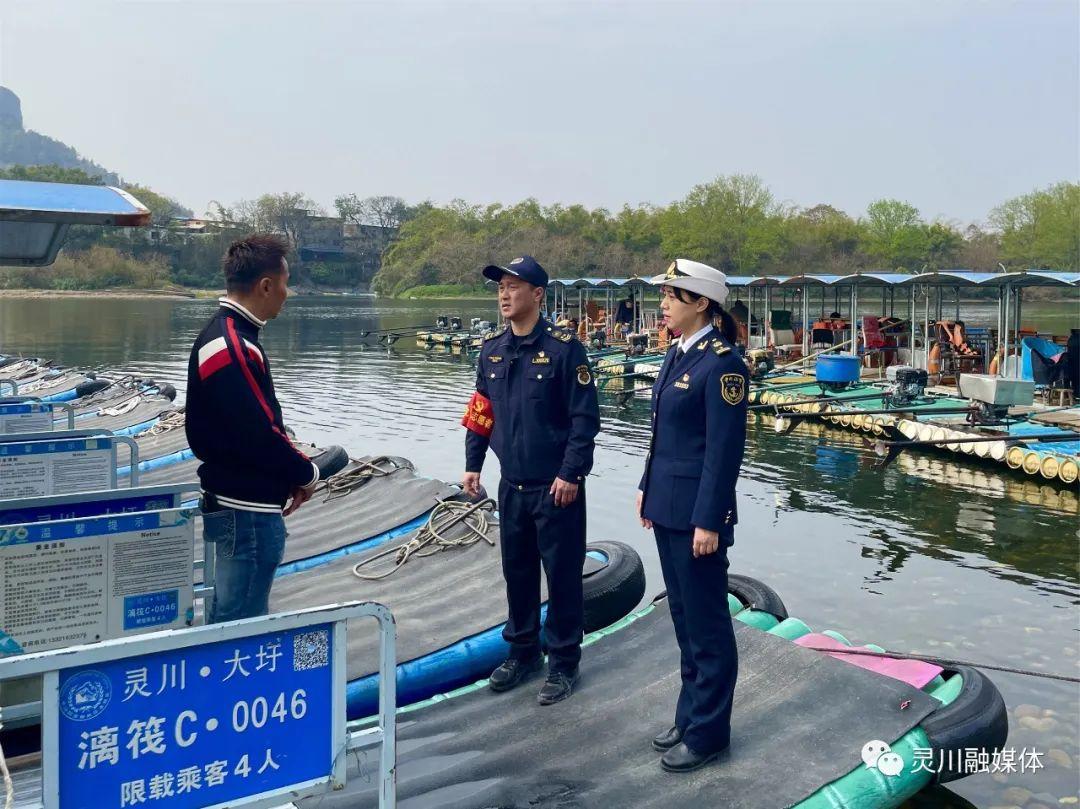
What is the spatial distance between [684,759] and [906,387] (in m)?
14.3

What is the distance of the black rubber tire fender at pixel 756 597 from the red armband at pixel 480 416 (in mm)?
1916

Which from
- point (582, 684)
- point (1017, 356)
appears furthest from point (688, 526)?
point (1017, 356)

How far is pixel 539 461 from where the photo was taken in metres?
4.85

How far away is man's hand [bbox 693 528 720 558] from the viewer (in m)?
3.91

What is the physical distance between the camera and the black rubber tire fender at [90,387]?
17.4 m

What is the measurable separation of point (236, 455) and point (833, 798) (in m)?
2.79

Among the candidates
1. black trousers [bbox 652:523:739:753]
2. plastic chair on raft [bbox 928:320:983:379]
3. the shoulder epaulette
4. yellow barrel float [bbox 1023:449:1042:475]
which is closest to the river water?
yellow barrel float [bbox 1023:449:1042:475]

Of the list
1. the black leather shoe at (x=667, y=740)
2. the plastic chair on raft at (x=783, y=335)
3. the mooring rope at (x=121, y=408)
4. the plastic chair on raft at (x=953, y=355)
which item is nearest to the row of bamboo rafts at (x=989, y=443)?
the plastic chair on raft at (x=953, y=355)

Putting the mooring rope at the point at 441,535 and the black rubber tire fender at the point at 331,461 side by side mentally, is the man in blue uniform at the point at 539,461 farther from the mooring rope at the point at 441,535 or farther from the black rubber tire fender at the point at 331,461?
the black rubber tire fender at the point at 331,461

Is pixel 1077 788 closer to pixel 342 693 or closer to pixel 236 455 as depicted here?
pixel 342 693

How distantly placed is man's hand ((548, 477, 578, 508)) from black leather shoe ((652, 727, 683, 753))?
1160 millimetres

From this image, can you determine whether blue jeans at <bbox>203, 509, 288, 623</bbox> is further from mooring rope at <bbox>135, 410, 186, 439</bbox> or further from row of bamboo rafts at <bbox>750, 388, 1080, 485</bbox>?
row of bamboo rafts at <bbox>750, 388, 1080, 485</bbox>

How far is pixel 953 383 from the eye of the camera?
20.3m

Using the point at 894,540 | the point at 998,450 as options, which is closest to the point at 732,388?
the point at 894,540
